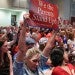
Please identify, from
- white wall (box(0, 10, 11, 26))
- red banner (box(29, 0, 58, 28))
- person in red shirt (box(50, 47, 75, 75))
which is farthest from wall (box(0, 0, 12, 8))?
person in red shirt (box(50, 47, 75, 75))

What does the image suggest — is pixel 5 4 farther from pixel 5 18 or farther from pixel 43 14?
pixel 43 14

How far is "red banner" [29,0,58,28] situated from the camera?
3707 mm

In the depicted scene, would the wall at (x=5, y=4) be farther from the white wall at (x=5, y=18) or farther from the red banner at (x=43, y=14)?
the red banner at (x=43, y=14)

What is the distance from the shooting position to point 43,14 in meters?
4.13

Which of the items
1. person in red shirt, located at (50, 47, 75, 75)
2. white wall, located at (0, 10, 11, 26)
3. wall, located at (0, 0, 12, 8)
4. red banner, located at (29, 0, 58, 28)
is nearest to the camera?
person in red shirt, located at (50, 47, 75, 75)

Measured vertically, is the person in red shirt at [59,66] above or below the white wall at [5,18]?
above

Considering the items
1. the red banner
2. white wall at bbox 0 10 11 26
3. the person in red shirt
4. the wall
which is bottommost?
white wall at bbox 0 10 11 26

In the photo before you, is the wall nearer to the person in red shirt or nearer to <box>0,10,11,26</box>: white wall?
<box>0,10,11,26</box>: white wall

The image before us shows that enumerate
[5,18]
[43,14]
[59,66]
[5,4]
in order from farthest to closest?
[5,18] < [5,4] < [43,14] < [59,66]

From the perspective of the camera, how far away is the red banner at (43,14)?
3.71 meters

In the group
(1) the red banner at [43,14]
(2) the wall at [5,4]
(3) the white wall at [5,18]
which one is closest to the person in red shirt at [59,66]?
(1) the red banner at [43,14]

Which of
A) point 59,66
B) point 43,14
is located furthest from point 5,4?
point 59,66

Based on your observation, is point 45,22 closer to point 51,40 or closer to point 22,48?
point 51,40

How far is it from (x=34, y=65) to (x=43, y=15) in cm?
80
